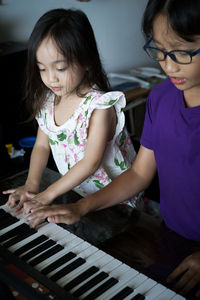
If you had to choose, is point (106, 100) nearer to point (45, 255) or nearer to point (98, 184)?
point (98, 184)

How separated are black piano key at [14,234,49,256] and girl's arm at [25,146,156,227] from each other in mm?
59

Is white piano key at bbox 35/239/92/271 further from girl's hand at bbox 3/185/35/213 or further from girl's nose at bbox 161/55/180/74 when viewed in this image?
girl's nose at bbox 161/55/180/74

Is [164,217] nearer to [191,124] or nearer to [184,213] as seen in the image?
[184,213]

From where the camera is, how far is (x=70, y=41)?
1480mm

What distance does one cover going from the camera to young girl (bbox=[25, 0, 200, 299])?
3.06 ft

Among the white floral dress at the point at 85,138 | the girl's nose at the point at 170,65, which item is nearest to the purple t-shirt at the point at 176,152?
the girl's nose at the point at 170,65

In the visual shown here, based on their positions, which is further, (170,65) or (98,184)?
(98,184)

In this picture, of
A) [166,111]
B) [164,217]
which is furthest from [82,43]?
[164,217]

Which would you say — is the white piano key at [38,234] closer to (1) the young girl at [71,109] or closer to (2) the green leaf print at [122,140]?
(1) the young girl at [71,109]

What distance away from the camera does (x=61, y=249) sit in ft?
3.49

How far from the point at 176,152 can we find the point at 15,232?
50 cm

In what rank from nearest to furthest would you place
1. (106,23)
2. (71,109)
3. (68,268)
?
(68,268)
(71,109)
(106,23)

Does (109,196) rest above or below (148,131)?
below

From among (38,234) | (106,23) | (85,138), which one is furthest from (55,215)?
(106,23)
